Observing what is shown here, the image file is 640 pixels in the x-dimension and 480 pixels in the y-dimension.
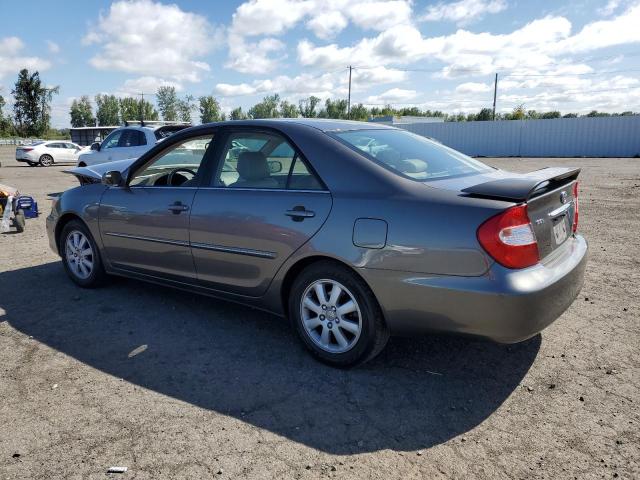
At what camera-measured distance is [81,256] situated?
515 cm

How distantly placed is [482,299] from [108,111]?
10412 centimetres

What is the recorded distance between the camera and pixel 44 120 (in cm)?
7806

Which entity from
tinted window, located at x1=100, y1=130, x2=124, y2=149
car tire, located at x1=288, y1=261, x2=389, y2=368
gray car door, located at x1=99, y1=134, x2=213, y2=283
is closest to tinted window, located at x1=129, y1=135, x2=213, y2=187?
gray car door, located at x1=99, y1=134, x2=213, y2=283

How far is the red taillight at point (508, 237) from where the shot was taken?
2.73 metres

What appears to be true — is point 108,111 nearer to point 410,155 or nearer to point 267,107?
point 267,107

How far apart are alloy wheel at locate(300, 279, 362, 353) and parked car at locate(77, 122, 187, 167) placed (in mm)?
9258

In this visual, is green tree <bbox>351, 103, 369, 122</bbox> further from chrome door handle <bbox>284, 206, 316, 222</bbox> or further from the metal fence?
chrome door handle <bbox>284, 206, 316, 222</bbox>

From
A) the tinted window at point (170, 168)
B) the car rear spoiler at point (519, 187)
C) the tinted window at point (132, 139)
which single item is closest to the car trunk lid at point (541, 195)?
the car rear spoiler at point (519, 187)

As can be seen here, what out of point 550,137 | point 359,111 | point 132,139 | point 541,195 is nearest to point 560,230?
point 541,195

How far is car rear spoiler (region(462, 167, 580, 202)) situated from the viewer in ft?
9.13

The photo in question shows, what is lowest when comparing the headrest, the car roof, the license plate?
the license plate

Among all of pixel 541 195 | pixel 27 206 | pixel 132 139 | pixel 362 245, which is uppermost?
pixel 132 139

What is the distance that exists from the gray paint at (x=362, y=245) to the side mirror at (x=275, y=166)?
0.63ft

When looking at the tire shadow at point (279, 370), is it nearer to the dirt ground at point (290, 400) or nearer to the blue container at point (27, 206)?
the dirt ground at point (290, 400)
